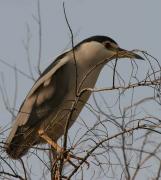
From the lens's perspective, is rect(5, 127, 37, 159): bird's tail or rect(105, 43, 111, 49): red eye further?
rect(105, 43, 111, 49): red eye

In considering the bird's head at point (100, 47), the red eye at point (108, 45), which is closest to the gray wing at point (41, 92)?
the bird's head at point (100, 47)

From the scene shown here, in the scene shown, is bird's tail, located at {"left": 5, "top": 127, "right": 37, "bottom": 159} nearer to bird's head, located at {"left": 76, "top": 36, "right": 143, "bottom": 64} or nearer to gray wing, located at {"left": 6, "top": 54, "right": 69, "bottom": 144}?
gray wing, located at {"left": 6, "top": 54, "right": 69, "bottom": 144}

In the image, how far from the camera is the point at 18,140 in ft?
9.60

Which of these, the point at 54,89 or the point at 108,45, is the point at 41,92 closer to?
the point at 54,89

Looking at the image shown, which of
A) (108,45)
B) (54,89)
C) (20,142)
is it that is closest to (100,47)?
(108,45)

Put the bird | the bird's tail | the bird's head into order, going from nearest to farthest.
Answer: the bird's tail
the bird
the bird's head

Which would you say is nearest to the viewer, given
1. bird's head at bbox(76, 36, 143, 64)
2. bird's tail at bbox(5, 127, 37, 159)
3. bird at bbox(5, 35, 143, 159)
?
bird's tail at bbox(5, 127, 37, 159)

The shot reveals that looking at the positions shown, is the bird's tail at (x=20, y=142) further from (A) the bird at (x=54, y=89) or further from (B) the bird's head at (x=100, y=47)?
(B) the bird's head at (x=100, y=47)

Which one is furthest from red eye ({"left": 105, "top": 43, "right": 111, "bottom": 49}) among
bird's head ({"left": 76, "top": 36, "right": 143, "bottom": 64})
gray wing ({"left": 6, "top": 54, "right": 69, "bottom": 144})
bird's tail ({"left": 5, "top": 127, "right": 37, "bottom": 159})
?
bird's tail ({"left": 5, "top": 127, "right": 37, "bottom": 159})

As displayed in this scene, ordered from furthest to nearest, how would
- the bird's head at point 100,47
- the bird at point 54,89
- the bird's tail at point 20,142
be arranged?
1. the bird's head at point 100,47
2. the bird at point 54,89
3. the bird's tail at point 20,142

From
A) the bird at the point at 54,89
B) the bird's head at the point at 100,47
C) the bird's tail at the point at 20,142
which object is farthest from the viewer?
the bird's head at the point at 100,47

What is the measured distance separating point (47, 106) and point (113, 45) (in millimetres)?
667

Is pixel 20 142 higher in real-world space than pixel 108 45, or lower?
lower

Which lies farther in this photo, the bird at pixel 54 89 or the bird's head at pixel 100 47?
the bird's head at pixel 100 47
